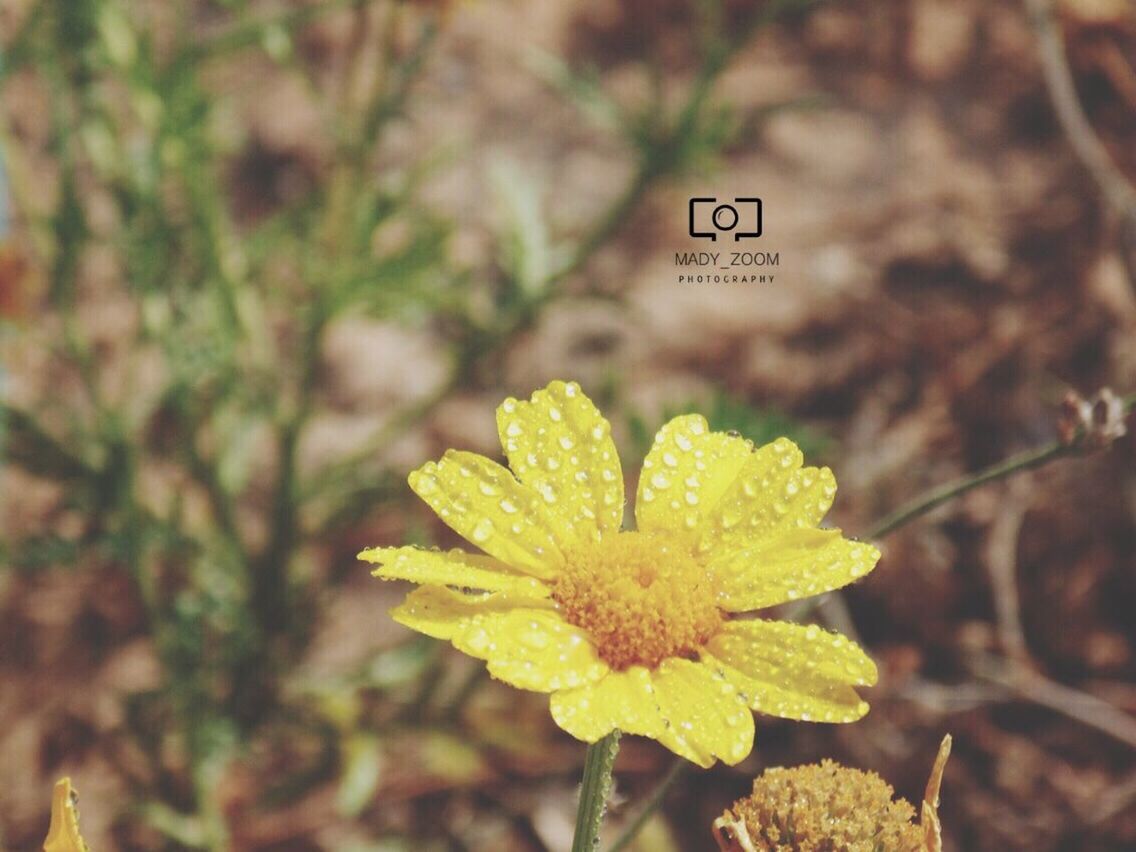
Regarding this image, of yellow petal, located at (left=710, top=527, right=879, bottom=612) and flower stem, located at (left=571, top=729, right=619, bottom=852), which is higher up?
yellow petal, located at (left=710, top=527, right=879, bottom=612)

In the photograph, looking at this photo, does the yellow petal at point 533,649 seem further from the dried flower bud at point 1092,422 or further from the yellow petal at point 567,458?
the dried flower bud at point 1092,422

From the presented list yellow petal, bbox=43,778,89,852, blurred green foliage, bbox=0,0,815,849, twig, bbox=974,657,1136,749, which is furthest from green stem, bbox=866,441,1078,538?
A: twig, bbox=974,657,1136,749

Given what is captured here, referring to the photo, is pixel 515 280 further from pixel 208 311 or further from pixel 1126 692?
pixel 1126 692

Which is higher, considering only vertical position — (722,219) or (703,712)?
(722,219)

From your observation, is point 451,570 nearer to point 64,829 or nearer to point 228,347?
point 64,829

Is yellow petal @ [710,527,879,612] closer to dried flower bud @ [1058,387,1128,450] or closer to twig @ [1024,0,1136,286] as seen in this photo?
dried flower bud @ [1058,387,1128,450]

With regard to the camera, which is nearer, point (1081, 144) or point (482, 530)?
point (482, 530)

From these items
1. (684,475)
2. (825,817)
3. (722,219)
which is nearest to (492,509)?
(684,475)
